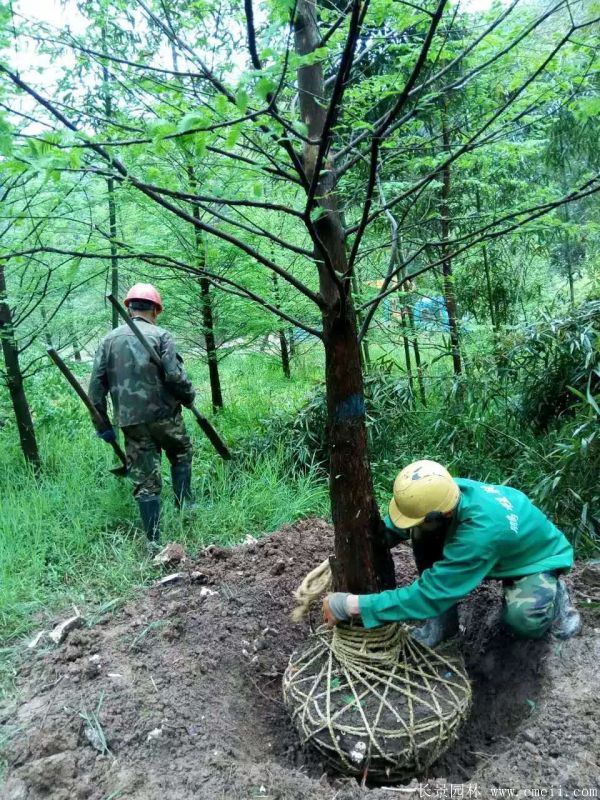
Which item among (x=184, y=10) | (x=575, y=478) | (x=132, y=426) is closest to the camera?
(x=184, y=10)

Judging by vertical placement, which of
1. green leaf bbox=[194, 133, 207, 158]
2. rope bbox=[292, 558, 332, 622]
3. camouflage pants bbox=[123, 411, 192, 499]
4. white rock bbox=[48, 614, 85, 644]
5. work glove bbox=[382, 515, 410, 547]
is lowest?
white rock bbox=[48, 614, 85, 644]

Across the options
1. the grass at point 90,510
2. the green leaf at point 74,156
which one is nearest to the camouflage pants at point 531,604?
the grass at point 90,510

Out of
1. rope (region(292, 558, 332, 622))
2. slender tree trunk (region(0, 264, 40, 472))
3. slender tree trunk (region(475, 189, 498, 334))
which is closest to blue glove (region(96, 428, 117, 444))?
slender tree trunk (region(0, 264, 40, 472))

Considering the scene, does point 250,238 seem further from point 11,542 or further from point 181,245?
point 11,542

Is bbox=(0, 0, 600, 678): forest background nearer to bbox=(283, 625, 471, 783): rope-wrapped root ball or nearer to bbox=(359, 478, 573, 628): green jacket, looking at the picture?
bbox=(359, 478, 573, 628): green jacket

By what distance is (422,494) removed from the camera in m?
2.22

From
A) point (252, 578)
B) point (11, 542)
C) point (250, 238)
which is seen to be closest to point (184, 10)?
point (250, 238)

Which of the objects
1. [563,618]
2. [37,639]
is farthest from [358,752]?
[37,639]

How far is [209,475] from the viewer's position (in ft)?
15.9

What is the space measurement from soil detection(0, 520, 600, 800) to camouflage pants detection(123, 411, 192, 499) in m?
1.05

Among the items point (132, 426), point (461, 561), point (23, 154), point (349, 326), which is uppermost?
point (23, 154)

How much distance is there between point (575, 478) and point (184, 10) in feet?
10.5

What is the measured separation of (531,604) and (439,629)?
0.47 meters

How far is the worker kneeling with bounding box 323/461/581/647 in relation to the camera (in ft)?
7.18
